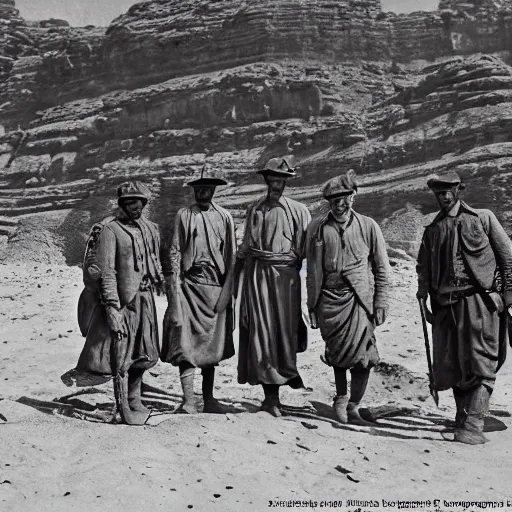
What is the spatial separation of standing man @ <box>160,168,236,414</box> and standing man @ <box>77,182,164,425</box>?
0.16 metres

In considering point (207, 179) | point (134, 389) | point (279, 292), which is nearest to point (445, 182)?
point (279, 292)

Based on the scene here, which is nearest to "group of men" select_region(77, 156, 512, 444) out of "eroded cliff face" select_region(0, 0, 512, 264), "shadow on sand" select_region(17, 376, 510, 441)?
"shadow on sand" select_region(17, 376, 510, 441)

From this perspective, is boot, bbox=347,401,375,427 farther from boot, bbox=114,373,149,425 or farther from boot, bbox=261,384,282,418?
boot, bbox=114,373,149,425

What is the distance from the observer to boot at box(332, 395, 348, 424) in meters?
6.59

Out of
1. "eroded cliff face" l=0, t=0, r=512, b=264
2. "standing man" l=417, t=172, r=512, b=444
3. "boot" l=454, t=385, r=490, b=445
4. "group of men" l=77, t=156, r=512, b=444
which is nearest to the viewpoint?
"boot" l=454, t=385, r=490, b=445

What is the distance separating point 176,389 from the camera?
28.2 feet

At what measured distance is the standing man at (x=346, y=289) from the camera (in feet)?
21.7

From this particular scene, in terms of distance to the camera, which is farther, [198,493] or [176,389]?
[176,389]

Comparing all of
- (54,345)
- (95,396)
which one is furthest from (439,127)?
(95,396)

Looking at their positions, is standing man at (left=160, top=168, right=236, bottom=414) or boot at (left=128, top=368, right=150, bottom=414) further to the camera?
standing man at (left=160, top=168, right=236, bottom=414)

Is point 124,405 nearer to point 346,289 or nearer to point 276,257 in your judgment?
point 276,257

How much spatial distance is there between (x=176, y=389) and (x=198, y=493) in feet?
12.1

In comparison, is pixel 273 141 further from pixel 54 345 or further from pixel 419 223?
pixel 54 345

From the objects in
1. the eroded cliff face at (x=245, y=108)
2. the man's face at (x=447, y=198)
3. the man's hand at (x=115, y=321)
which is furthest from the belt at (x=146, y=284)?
the eroded cliff face at (x=245, y=108)
